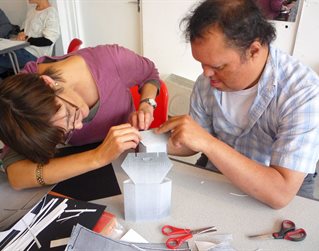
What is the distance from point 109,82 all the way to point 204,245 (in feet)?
2.51

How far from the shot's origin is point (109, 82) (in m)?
1.21

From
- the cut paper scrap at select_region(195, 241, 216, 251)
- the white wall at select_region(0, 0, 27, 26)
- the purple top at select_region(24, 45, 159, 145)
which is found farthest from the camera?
the white wall at select_region(0, 0, 27, 26)

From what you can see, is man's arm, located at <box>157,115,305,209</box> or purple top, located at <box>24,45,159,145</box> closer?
man's arm, located at <box>157,115,305,209</box>

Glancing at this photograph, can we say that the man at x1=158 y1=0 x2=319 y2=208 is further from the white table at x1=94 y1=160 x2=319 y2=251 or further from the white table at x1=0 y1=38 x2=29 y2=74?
the white table at x1=0 y1=38 x2=29 y2=74

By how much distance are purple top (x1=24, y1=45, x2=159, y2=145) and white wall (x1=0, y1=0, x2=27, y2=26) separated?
2968 millimetres

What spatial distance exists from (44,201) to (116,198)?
205 mm

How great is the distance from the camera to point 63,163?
89 cm

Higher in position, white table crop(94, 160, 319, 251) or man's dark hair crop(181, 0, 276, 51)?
man's dark hair crop(181, 0, 276, 51)

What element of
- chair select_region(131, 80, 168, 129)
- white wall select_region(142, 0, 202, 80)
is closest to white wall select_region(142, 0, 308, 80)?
white wall select_region(142, 0, 202, 80)

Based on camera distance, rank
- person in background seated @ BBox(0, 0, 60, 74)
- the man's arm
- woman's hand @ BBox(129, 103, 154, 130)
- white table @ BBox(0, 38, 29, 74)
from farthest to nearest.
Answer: person in background seated @ BBox(0, 0, 60, 74)
white table @ BBox(0, 38, 29, 74)
woman's hand @ BBox(129, 103, 154, 130)
the man's arm

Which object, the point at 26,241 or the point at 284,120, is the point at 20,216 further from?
the point at 284,120

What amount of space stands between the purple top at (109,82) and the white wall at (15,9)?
297cm

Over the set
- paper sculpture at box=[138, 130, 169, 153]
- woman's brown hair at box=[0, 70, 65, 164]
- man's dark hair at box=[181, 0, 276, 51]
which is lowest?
paper sculpture at box=[138, 130, 169, 153]

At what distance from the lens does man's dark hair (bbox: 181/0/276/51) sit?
82cm
